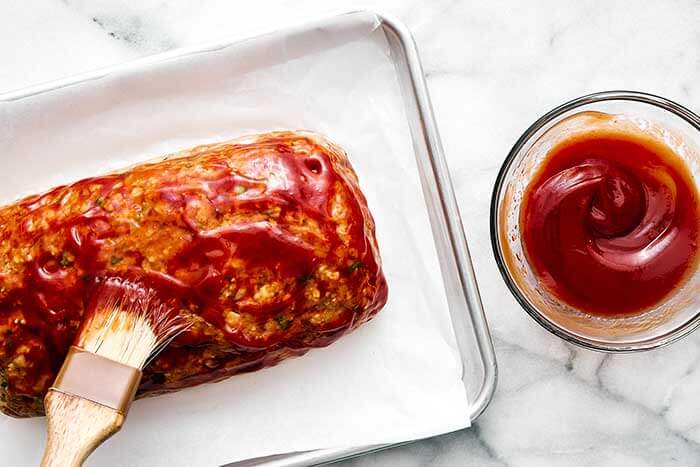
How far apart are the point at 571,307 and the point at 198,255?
0.87 m

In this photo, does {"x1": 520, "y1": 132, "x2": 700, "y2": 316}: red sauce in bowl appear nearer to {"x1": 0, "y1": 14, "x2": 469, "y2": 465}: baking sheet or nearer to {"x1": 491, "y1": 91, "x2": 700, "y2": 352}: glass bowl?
{"x1": 491, "y1": 91, "x2": 700, "y2": 352}: glass bowl

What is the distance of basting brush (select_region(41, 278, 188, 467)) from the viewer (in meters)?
1.60

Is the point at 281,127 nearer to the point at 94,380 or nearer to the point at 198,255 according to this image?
the point at 198,255

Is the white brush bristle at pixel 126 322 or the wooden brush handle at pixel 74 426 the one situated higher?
the white brush bristle at pixel 126 322

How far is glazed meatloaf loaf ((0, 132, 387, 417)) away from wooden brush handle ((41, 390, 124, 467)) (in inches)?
5.3

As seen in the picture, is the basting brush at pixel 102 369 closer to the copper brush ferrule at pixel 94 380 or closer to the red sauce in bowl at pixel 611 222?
the copper brush ferrule at pixel 94 380

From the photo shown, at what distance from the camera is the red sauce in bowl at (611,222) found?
1797 millimetres

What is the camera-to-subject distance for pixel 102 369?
1.61 meters

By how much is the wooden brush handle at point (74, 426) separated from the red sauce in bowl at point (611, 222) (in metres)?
0.99

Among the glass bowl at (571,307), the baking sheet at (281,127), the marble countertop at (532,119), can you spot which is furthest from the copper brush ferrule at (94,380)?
the glass bowl at (571,307)

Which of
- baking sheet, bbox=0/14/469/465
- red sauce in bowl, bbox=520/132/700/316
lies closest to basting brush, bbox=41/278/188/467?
baking sheet, bbox=0/14/469/465

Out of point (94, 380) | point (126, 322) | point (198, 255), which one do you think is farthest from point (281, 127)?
point (94, 380)

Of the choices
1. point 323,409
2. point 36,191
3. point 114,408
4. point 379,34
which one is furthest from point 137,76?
point 323,409

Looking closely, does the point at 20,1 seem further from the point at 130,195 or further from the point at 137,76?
the point at 130,195
